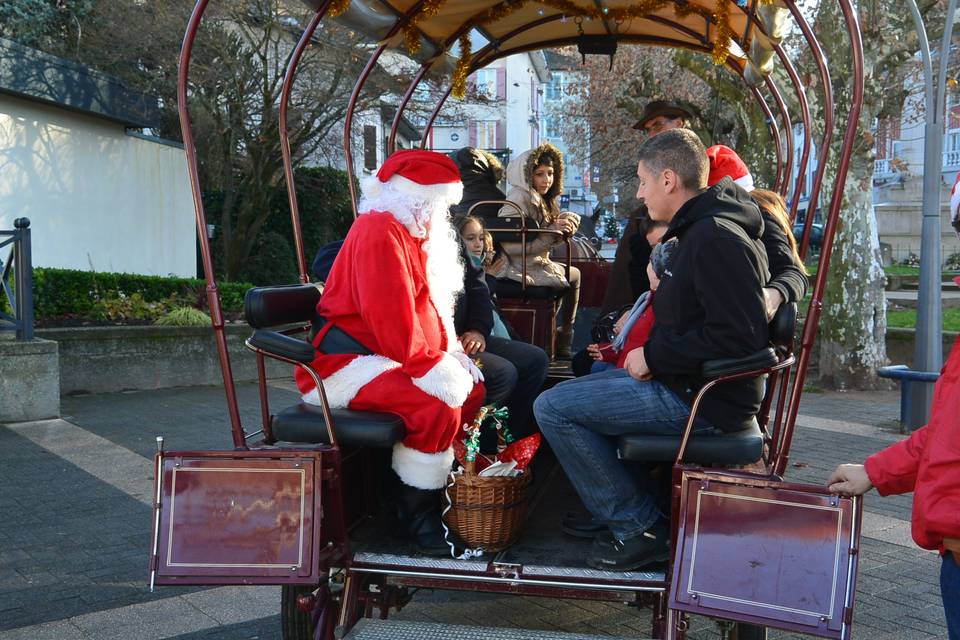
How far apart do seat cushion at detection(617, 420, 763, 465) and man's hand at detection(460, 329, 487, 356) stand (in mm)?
1259

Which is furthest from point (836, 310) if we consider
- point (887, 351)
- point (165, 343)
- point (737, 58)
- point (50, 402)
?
point (50, 402)

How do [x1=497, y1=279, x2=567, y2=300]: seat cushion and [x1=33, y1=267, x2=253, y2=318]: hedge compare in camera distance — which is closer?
[x1=497, y1=279, x2=567, y2=300]: seat cushion

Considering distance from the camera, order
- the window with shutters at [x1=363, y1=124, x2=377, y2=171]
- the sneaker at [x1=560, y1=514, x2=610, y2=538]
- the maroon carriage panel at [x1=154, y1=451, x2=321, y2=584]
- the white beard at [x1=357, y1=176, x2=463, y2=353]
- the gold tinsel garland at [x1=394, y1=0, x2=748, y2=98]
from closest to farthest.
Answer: the maroon carriage panel at [x1=154, y1=451, x2=321, y2=584] < the sneaker at [x1=560, y1=514, x2=610, y2=538] < the white beard at [x1=357, y1=176, x2=463, y2=353] < the gold tinsel garland at [x1=394, y1=0, x2=748, y2=98] < the window with shutters at [x1=363, y1=124, x2=377, y2=171]

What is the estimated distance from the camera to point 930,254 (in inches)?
374

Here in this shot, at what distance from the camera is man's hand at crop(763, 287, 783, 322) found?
3650mm

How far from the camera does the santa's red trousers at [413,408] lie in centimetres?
369

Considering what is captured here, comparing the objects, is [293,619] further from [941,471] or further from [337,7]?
[337,7]

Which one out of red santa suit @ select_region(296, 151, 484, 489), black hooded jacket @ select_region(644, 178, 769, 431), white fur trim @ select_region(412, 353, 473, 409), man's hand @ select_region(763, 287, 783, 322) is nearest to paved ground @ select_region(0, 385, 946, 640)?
red santa suit @ select_region(296, 151, 484, 489)

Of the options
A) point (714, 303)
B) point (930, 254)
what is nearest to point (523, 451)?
point (714, 303)

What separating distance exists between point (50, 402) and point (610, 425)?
275 inches

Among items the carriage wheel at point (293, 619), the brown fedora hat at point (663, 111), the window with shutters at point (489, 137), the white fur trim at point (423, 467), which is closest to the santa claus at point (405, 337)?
the white fur trim at point (423, 467)

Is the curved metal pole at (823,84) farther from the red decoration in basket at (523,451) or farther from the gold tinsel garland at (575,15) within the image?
the red decoration in basket at (523,451)

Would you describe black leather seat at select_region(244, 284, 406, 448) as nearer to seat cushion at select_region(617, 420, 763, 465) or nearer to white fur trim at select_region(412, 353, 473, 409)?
white fur trim at select_region(412, 353, 473, 409)

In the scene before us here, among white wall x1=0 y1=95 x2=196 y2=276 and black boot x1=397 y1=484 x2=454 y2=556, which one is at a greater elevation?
white wall x1=0 y1=95 x2=196 y2=276
